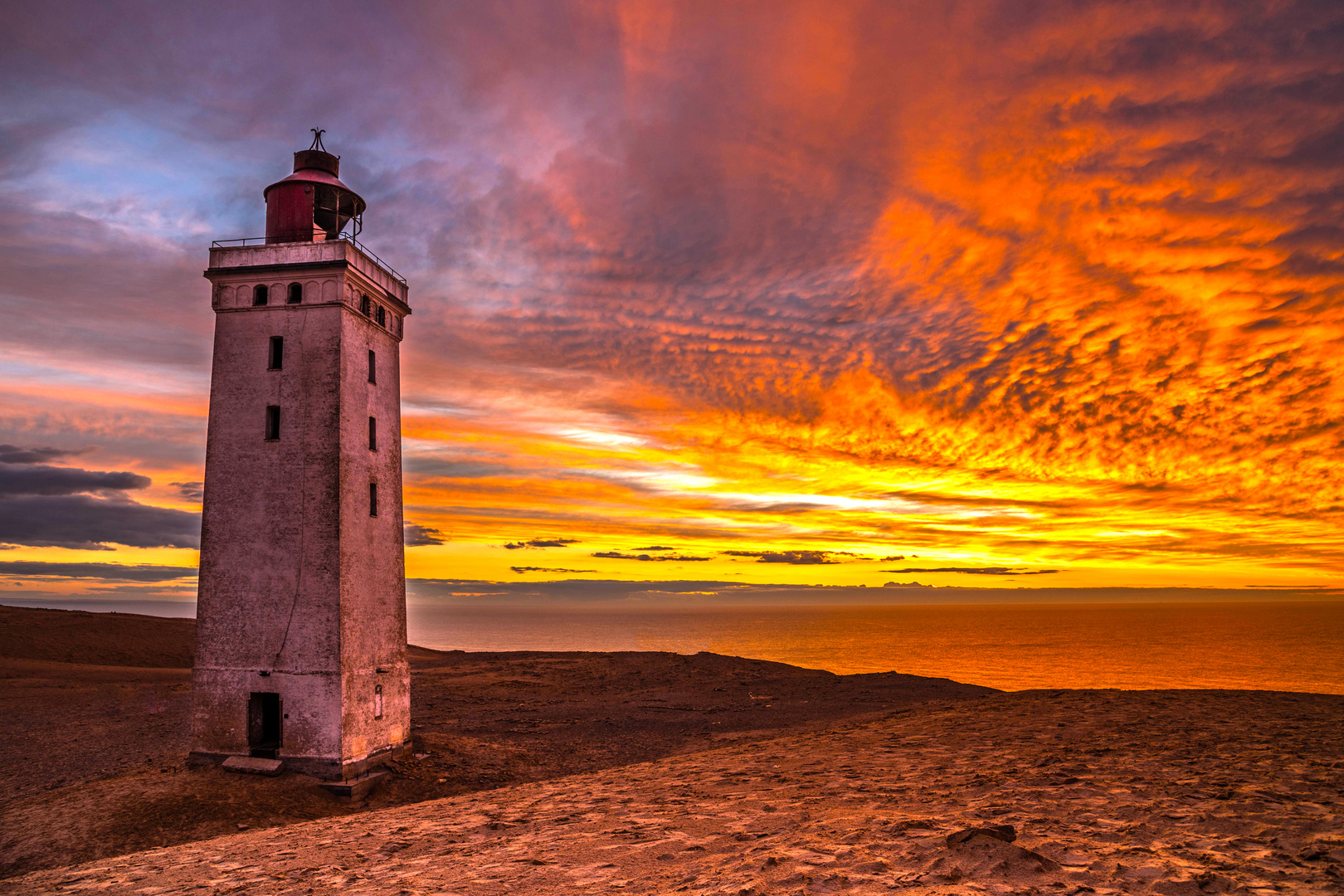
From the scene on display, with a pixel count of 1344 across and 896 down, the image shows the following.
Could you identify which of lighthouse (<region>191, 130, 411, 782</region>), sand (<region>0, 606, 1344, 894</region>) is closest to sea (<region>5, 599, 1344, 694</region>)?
sand (<region>0, 606, 1344, 894</region>)

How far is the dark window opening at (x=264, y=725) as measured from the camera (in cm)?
1656

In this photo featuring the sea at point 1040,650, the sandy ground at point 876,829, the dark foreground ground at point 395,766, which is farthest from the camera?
the sea at point 1040,650

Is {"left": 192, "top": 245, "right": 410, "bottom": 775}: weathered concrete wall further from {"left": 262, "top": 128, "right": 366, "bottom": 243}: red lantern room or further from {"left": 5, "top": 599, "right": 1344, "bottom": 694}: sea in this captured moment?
{"left": 5, "top": 599, "right": 1344, "bottom": 694}: sea

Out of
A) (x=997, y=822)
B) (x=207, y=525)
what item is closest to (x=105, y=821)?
(x=207, y=525)

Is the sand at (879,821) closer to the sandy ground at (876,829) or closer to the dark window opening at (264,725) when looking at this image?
the sandy ground at (876,829)

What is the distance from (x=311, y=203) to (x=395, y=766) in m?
14.3

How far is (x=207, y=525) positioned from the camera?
55.8 feet

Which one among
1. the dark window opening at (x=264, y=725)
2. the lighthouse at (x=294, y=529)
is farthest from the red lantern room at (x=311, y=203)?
the dark window opening at (x=264, y=725)

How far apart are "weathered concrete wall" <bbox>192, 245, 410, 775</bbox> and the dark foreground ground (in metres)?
1.57

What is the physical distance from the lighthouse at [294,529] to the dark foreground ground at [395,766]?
4.17ft

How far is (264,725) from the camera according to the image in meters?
16.9

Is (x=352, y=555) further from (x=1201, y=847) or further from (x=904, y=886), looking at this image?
(x=1201, y=847)

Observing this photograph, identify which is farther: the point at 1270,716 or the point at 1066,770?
the point at 1270,716

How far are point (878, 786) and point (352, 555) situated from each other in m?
12.3
